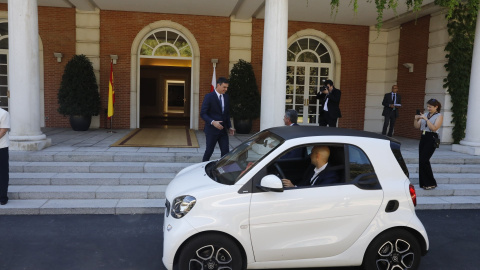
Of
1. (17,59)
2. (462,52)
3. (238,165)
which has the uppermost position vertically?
(462,52)

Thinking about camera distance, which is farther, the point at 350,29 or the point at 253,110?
the point at 350,29

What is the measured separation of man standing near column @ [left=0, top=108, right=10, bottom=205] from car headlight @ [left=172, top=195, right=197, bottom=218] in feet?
11.8

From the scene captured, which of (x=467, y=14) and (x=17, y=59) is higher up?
(x=467, y=14)

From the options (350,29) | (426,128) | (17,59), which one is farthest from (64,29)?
(426,128)

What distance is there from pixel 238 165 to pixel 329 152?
99 cm

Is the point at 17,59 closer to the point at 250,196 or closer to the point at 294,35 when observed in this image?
the point at 250,196

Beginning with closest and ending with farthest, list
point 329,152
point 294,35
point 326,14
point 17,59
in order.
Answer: point 329,152
point 17,59
point 326,14
point 294,35

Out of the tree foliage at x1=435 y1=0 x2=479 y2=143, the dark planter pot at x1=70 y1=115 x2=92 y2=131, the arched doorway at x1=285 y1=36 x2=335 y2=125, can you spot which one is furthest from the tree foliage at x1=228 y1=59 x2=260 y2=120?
the tree foliage at x1=435 y1=0 x2=479 y2=143

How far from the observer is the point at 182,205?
358 centimetres

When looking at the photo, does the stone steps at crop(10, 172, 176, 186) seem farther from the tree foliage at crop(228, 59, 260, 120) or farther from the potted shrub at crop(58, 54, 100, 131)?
the tree foliage at crop(228, 59, 260, 120)

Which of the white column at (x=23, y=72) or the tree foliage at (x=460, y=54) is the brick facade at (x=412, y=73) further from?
the white column at (x=23, y=72)

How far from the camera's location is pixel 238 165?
4062mm

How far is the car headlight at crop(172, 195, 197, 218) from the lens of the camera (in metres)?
3.53

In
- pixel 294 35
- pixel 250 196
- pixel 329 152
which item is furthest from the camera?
pixel 294 35
